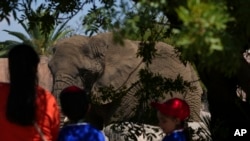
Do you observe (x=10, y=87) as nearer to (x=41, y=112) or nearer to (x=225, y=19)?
(x=41, y=112)

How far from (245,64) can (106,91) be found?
113cm

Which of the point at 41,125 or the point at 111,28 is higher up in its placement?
the point at 111,28

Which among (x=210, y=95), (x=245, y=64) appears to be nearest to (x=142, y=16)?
(x=245, y=64)

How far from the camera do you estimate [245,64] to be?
15.0ft

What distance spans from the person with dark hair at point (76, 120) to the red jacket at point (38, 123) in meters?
0.08

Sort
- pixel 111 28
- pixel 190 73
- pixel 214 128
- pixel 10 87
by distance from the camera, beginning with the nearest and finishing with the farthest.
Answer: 1. pixel 111 28
2. pixel 10 87
3. pixel 214 128
4. pixel 190 73

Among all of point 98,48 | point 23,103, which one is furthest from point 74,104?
point 98,48

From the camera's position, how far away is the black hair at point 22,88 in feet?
10.7

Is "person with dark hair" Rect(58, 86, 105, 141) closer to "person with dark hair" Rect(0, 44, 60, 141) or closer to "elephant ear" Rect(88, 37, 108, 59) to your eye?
"person with dark hair" Rect(0, 44, 60, 141)

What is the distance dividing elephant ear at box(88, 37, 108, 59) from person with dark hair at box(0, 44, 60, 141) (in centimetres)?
799

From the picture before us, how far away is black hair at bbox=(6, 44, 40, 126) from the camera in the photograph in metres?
3.25

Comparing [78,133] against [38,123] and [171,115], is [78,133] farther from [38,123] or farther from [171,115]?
[171,115]

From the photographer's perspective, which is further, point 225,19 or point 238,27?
point 238,27

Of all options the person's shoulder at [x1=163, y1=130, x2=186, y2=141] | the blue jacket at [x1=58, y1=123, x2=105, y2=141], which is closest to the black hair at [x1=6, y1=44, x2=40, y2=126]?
the blue jacket at [x1=58, y1=123, x2=105, y2=141]
